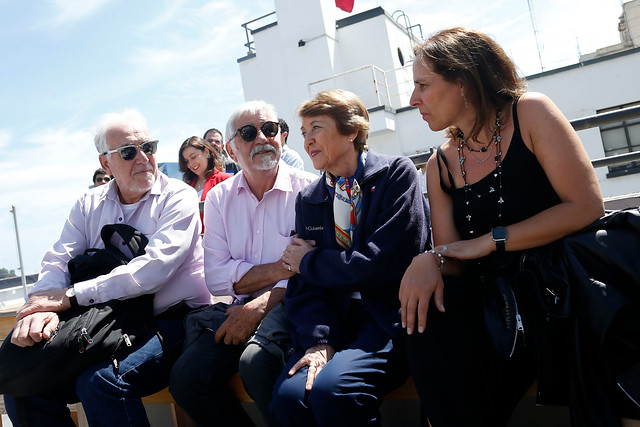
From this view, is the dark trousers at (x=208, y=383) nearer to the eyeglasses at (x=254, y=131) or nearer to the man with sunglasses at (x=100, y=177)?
the eyeglasses at (x=254, y=131)

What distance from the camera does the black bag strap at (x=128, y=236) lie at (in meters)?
2.74

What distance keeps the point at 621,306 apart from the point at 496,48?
43.5 inches

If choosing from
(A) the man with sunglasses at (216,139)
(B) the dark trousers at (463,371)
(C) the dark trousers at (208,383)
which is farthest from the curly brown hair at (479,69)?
(A) the man with sunglasses at (216,139)

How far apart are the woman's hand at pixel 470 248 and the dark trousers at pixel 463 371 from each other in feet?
0.63

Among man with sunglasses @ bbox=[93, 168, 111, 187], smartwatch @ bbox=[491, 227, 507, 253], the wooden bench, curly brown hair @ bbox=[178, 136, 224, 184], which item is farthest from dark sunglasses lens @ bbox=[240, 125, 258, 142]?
man with sunglasses @ bbox=[93, 168, 111, 187]

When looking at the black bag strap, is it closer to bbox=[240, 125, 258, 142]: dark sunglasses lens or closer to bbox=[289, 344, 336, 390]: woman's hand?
bbox=[240, 125, 258, 142]: dark sunglasses lens

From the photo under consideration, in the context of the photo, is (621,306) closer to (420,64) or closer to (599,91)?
(420,64)

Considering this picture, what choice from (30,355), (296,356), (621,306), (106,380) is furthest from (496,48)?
(30,355)

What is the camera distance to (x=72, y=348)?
2.35 m

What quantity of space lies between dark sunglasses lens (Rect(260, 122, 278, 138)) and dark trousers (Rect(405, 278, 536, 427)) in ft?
5.30

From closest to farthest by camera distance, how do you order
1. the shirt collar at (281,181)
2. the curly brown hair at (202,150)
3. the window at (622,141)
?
1. the shirt collar at (281,181)
2. the curly brown hair at (202,150)
3. the window at (622,141)

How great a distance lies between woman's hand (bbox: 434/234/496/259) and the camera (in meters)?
1.81

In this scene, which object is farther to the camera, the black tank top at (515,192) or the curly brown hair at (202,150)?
the curly brown hair at (202,150)

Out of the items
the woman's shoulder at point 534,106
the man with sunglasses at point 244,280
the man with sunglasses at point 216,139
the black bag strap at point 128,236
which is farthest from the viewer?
the man with sunglasses at point 216,139
